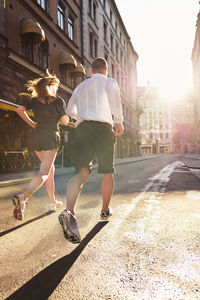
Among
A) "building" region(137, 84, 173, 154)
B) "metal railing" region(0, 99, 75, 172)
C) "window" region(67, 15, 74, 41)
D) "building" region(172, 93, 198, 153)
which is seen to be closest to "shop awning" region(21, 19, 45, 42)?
"metal railing" region(0, 99, 75, 172)

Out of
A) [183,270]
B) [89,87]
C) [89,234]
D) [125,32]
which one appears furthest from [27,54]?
[125,32]

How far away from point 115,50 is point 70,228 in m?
31.4

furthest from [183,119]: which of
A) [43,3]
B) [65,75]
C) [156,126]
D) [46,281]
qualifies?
[46,281]

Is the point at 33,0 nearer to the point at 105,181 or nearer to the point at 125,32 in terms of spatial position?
the point at 105,181

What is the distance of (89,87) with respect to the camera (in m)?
2.79

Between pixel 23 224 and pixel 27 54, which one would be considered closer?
pixel 23 224

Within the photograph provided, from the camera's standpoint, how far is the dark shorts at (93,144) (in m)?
2.65

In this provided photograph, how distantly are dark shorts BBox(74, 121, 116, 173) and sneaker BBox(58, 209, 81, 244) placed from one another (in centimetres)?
57

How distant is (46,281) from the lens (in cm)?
159

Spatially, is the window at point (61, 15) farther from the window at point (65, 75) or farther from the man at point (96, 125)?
the man at point (96, 125)

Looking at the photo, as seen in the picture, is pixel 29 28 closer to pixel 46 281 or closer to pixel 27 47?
pixel 27 47

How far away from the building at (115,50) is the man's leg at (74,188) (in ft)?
58.4

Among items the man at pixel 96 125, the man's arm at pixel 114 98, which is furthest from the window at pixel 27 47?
the man's arm at pixel 114 98

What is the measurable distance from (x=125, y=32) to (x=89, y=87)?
37340 millimetres
